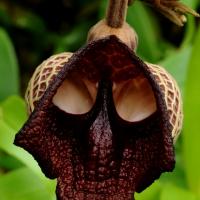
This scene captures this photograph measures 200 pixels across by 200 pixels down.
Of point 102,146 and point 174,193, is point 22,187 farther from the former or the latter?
point 102,146

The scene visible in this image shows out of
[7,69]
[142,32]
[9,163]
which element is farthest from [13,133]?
[142,32]

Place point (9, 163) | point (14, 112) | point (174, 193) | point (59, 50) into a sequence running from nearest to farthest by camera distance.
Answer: point (174, 193)
point (14, 112)
point (9, 163)
point (59, 50)

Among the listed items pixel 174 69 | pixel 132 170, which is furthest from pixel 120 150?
pixel 174 69

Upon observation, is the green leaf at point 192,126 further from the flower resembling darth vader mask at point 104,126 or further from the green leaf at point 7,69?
Answer: the green leaf at point 7,69

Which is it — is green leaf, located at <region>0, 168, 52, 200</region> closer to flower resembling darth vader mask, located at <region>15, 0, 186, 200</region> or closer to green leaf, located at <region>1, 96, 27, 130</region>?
green leaf, located at <region>1, 96, 27, 130</region>

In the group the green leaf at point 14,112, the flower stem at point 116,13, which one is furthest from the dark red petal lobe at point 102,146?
the green leaf at point 14,112

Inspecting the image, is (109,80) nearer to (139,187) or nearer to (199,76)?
(139,187)

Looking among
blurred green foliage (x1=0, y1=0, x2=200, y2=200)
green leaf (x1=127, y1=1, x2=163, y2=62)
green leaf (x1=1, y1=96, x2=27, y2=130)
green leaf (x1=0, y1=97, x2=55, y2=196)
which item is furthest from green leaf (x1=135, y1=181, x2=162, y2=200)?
green leaf (x1=127, y1=1, x2=163, y2=62)
